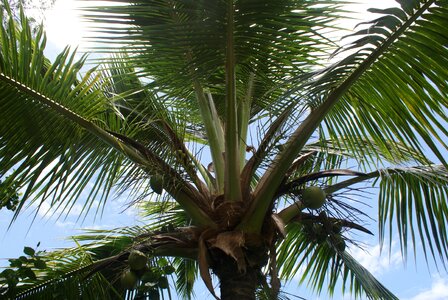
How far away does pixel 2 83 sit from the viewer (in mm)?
3480

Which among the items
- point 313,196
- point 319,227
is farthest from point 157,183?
point 319,227

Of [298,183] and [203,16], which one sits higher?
[203,16]

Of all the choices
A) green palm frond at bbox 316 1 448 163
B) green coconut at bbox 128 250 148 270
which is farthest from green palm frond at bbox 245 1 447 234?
green coconut at bbox 128 250 148 270

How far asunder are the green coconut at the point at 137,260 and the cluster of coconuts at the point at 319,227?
987mm

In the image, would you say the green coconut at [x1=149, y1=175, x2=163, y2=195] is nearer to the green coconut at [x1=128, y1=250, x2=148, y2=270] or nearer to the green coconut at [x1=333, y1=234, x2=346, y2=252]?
the green coconut at [x1=128, y1=250, x2=148, y2=270]

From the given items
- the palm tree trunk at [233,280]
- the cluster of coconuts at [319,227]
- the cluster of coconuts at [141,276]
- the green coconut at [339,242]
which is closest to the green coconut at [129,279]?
the cluster of coconuts at [141,276]

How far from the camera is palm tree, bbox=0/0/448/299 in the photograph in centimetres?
305

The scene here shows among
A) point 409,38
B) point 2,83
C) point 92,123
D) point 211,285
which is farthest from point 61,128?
point 409,38

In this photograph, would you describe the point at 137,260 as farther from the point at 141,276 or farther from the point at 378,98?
the point at 378,98

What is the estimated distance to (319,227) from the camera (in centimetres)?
365

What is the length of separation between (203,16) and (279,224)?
124 cm

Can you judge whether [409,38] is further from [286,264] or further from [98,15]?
[286,264]

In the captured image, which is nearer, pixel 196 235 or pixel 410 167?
pixel 196 235

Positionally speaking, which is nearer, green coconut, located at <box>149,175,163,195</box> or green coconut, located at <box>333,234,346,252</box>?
green coconut, located at <box>149,175,163,195</box>
